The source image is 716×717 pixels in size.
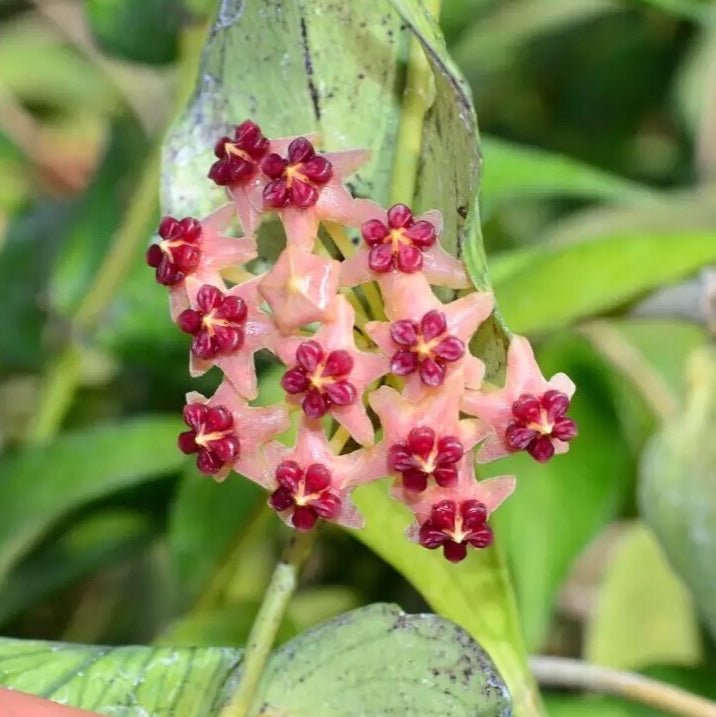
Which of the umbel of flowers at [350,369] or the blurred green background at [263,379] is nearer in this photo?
the umbel of flowers at [350,369]

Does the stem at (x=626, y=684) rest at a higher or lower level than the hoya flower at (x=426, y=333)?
lower

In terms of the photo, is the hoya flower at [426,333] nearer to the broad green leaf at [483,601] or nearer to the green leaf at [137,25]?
the broad green leaf at [483,601]

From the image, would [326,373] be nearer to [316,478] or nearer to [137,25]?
[316,478]

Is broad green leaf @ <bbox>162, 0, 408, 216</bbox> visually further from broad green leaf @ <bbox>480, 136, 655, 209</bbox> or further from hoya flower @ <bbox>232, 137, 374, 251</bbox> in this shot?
broad green leaf @ <bbox>480, 136, 655, 209</bbox>

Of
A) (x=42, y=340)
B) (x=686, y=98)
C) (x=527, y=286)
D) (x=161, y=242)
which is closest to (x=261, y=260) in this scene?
(x=161, y=242)

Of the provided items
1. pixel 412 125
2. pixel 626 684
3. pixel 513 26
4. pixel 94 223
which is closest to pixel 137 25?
pixel 94 223

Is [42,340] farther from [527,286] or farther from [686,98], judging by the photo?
[686,98]

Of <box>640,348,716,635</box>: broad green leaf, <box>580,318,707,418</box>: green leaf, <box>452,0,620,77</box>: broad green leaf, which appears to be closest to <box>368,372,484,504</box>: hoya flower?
<box>640,348,716,635</box>: broad green leaf

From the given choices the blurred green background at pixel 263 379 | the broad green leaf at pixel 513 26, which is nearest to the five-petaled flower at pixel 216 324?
the blurred green background at pixel 263 379
